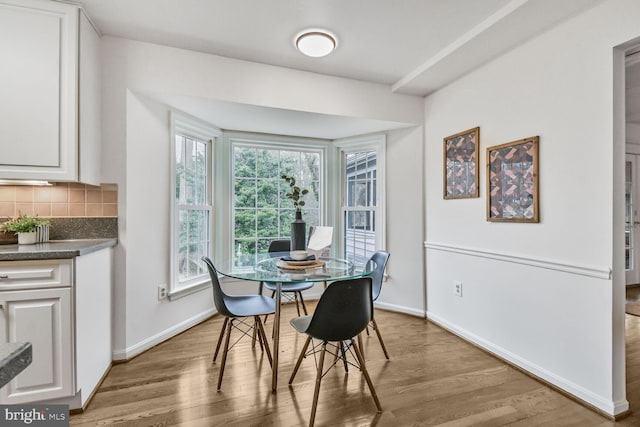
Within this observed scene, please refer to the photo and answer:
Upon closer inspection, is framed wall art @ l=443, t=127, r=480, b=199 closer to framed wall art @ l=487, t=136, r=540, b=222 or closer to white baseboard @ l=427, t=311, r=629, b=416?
framed wall art @ l=487, t=136, r=540, b=222

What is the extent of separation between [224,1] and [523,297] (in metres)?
2.92

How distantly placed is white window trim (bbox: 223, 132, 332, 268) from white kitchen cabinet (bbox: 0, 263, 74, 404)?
1.71 m

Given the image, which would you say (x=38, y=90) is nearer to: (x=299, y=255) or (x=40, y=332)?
(x=40, y=332)

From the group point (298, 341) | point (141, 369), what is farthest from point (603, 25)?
point (141, 369)

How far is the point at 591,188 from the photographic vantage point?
1909 millimetres

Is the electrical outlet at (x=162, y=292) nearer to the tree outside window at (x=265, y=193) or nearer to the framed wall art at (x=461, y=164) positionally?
the tree outside window at (x=265, y=193)

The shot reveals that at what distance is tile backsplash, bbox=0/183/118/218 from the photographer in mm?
2234

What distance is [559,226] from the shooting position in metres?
2.09

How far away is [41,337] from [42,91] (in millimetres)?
1494

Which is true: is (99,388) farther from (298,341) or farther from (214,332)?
(298,341)

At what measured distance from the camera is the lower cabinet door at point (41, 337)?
1.67 metres

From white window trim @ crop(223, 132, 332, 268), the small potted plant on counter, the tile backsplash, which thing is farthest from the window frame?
the small potted plant on counter

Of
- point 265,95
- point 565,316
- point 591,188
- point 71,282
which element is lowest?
point 565,316

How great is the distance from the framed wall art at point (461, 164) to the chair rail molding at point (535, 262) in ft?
1.60
